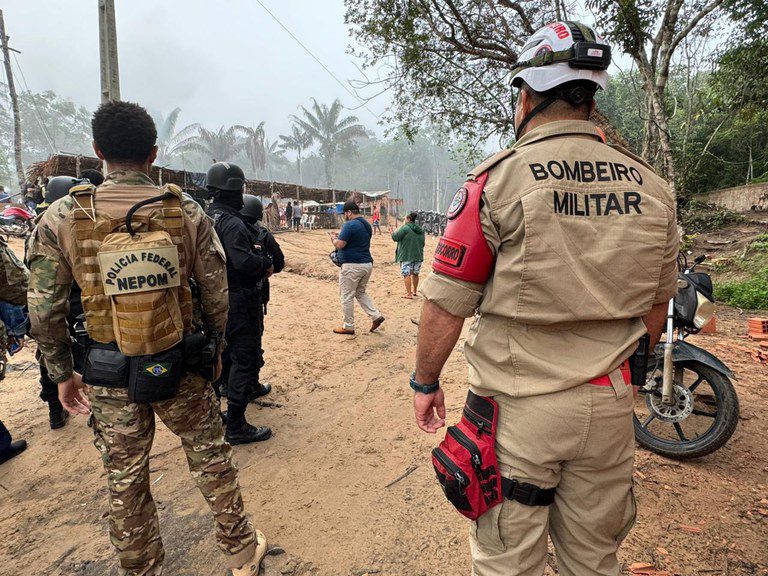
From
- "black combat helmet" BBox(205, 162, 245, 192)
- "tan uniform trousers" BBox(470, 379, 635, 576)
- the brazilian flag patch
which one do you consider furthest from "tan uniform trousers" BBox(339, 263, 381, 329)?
"tan uniform trousers" BBox(470, 379, 635, 576)

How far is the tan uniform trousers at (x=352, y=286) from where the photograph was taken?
5844 millimetres

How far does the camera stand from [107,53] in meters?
5.21

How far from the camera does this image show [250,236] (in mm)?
3297

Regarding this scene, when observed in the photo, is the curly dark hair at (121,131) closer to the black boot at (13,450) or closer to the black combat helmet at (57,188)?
the black combat helmet at (57,188)

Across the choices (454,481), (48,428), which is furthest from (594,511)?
(48,428)

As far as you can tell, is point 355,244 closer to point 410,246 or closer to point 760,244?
point 410,246

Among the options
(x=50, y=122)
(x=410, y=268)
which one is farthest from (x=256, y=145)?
(x=410, y=268)

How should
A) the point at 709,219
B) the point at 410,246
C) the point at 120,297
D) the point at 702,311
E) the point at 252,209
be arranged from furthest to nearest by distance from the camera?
the point at 709,219, the point at 410,246, the point at 252,209, the point at 702,311, the point at 120,297

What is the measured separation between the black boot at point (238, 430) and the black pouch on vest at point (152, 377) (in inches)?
62.7

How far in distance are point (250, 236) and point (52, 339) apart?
171 centimetres

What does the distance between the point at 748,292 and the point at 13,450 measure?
10.4 m

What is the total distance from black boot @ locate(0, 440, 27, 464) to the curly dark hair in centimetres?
293

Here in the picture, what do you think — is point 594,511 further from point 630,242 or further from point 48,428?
point 48,428

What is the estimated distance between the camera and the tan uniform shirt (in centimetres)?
116
